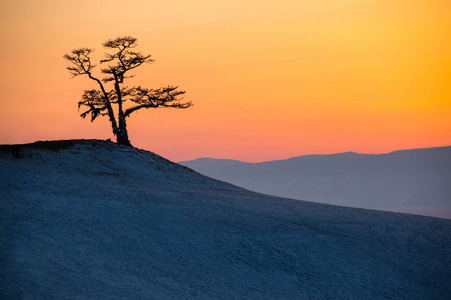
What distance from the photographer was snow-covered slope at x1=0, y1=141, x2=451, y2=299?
2302 cm

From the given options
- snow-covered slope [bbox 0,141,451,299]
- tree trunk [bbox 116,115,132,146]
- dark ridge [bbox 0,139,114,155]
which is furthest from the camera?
tree trunk [bbox 116,115,132,146]

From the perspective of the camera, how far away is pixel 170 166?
5056cm

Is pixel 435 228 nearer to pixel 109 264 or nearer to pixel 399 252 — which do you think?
pixel 399 252

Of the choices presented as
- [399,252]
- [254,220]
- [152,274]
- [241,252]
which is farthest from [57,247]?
[399,252]

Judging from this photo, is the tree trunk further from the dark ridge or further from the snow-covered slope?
the snow-covered slope

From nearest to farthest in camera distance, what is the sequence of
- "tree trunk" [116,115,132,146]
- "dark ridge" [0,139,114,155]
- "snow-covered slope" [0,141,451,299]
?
"snow-covered slope" [0,141,451,299], "dark ridge" [0,139,114,155], "tree trunk" [116,115,132,146]

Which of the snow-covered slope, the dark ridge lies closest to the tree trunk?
the dark ridge

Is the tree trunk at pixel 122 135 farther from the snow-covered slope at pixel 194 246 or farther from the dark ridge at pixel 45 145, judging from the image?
the snow-covered slope at pixel 194 246

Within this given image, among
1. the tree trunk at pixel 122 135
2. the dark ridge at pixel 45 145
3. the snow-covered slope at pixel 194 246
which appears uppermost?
the tree trunk at pixel 122 135

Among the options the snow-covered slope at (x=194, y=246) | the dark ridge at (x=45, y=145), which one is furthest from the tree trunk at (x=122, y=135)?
the snow-covered slope at (x=194, y=246)

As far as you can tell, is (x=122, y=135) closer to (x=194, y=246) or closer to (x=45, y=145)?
(x=45, y=145)

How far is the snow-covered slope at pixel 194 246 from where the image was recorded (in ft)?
75.5

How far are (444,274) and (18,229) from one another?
21.9 m

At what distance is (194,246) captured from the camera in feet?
90.9
